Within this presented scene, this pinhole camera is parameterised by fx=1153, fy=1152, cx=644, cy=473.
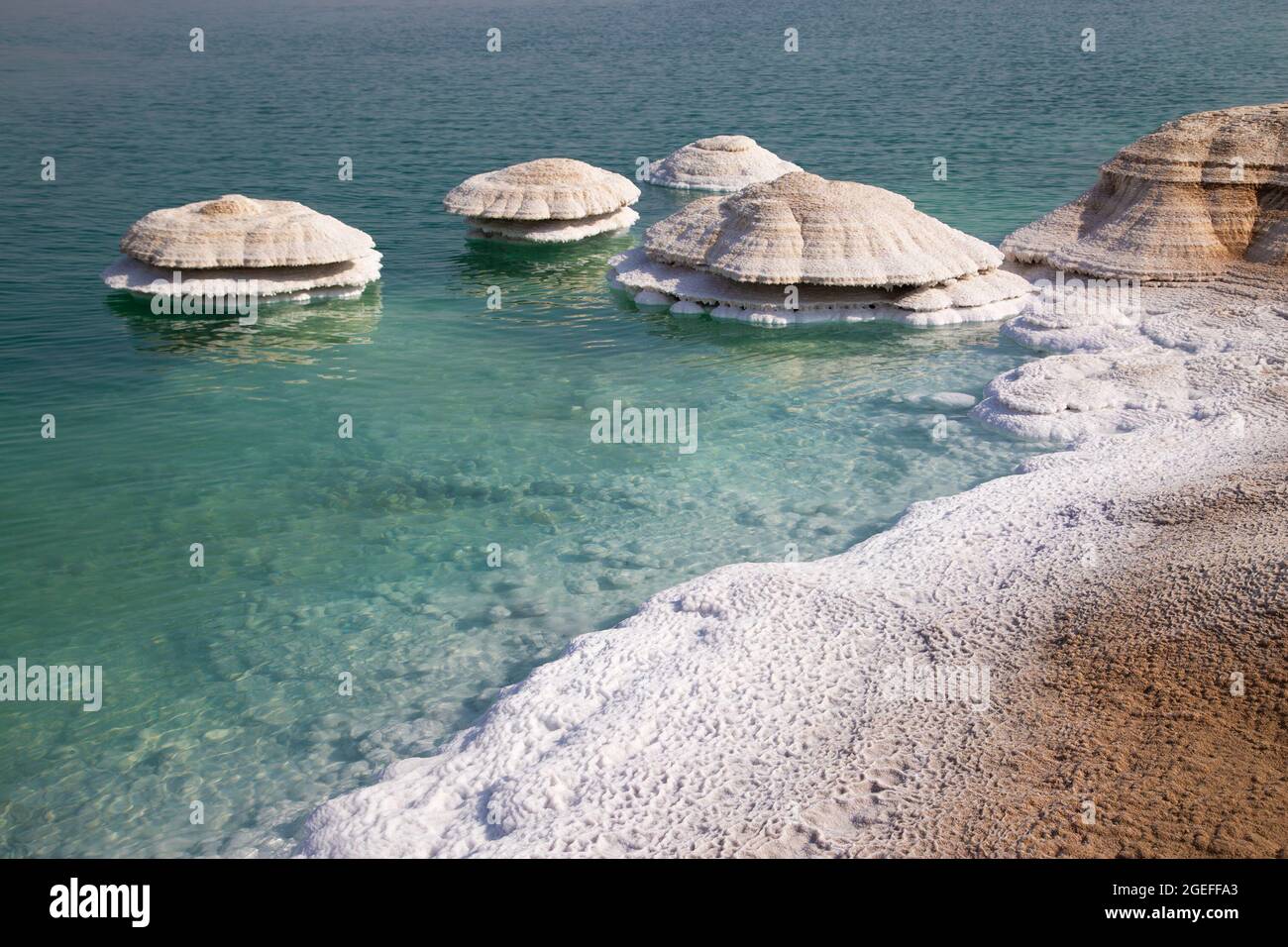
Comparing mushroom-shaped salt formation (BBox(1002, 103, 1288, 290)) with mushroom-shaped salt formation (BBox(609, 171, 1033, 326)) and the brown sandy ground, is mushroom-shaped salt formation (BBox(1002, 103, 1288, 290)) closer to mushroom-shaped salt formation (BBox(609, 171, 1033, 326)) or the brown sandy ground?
mushroom-shaped salt formation (BBox(609, 171, 1033, 326))

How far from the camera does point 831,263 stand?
1575cm

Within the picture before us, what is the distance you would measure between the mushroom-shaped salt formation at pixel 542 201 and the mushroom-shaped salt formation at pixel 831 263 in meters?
4.31

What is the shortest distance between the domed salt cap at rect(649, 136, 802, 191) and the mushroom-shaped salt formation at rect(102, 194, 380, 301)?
1012 cm

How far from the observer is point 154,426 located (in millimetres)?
12797

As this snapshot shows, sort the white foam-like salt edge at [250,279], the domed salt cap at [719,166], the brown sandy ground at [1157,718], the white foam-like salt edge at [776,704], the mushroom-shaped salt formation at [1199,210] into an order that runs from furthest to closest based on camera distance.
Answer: the domed salt cap at [719,166], the white foam-like salt edge at [250,279], the mushroom-shaped salt formation at [1199,210], the white foam-like salt edge at [776,704], the brown sandy ground at [1157,718]

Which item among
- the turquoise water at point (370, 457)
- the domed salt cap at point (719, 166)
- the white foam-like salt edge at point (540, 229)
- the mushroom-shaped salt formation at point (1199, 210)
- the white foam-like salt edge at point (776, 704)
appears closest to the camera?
the white foam-like salt edge at point (776, 704)

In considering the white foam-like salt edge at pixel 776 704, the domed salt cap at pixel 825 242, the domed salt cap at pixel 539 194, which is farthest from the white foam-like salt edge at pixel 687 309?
the white foam-like salt edge at pixel 776 704

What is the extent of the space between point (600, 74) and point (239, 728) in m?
38.7

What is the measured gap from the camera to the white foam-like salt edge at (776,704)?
6.09m

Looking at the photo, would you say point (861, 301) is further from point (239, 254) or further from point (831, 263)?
point (239, 254)

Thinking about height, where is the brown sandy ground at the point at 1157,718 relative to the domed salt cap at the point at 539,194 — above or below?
below

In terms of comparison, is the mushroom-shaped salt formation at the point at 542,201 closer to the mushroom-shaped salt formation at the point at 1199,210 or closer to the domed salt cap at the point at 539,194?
the domed salt cap at the point at 539,194
